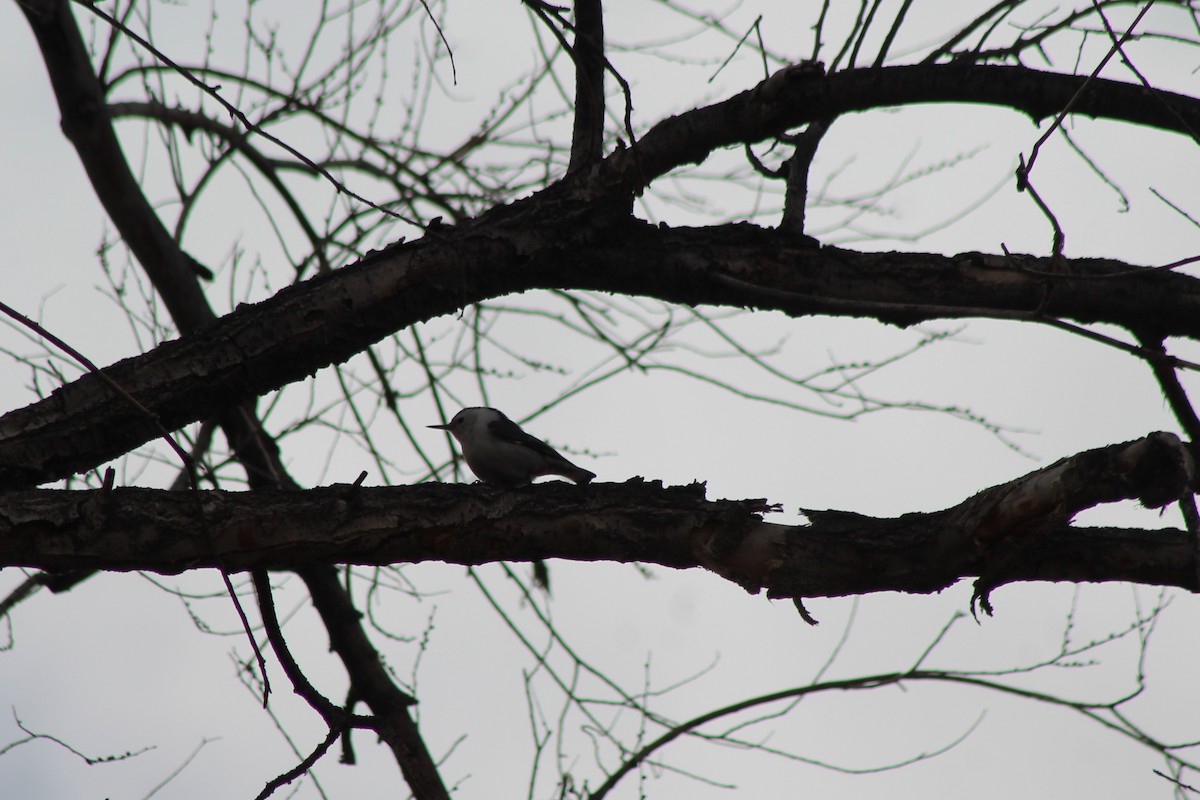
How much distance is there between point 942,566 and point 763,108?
5.09 ft

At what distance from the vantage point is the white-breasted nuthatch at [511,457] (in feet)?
17.0

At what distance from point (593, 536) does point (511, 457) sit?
2280mm

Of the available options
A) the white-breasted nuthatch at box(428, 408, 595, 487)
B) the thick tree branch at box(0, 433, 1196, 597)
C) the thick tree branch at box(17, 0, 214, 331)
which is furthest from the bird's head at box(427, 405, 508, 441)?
the thick tree branch at box(0, 433, 1196, 597)

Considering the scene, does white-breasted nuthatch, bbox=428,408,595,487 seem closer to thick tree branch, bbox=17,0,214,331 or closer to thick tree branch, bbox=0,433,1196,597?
thick tree branch, bbox=17,0,214,331

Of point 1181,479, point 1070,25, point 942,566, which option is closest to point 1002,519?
point 942,566

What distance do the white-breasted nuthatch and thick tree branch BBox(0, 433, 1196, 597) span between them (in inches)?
83.6

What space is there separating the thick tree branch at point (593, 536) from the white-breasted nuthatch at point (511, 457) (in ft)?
6.96

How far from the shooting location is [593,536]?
2.93 meters

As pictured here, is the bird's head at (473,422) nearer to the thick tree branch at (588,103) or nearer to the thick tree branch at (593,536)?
the thick tree branch at (588,103)

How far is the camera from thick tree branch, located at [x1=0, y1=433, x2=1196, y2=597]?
8.80ft

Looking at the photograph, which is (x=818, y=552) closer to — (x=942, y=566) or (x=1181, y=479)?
(x=942, y=566)

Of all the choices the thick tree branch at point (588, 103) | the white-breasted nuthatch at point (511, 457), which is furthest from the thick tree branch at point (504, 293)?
the white-breasted nuthatch at point (511, 457)

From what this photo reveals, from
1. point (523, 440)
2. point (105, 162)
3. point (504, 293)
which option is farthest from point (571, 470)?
point (105, 162)

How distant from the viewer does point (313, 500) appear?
295cm
